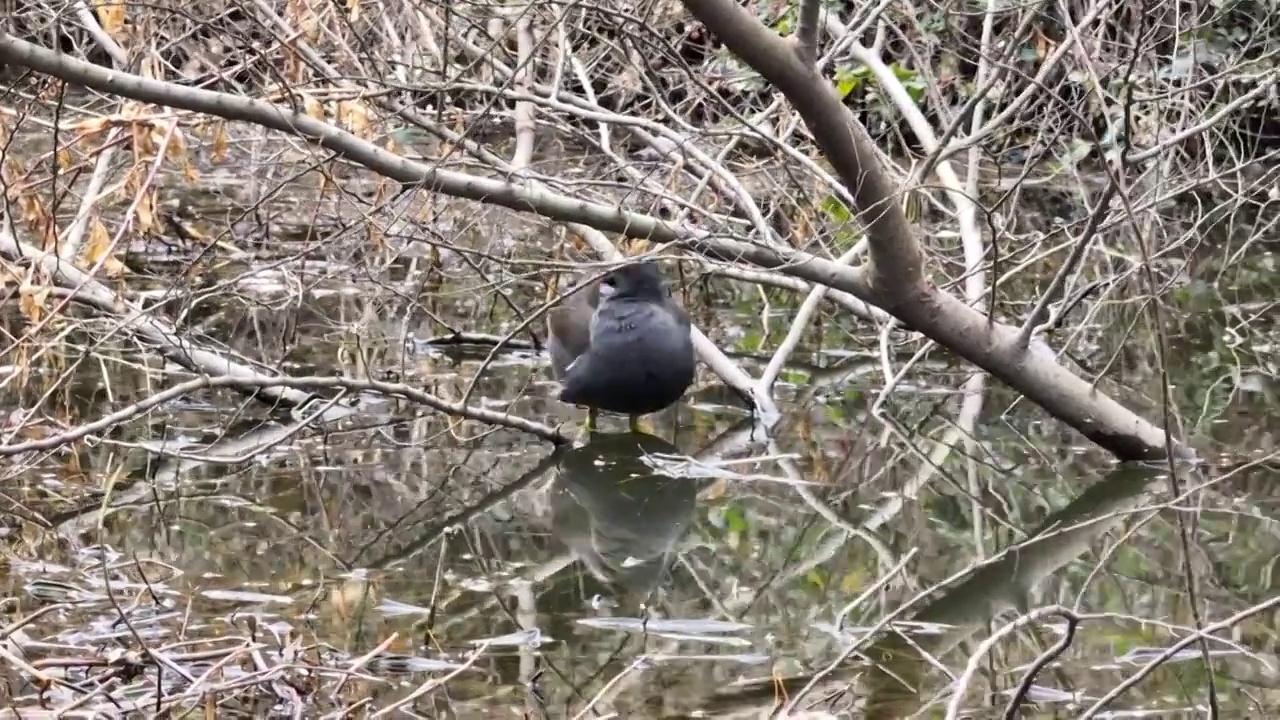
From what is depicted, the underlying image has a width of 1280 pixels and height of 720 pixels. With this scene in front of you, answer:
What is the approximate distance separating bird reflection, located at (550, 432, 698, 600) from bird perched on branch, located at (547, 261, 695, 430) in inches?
8.5

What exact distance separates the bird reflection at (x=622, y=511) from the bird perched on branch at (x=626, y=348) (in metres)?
0.22

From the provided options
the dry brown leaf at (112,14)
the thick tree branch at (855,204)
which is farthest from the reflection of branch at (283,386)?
the dry brown leaf at (112,14)

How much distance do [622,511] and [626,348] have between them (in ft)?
3.33

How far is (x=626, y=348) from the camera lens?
683 centimetres

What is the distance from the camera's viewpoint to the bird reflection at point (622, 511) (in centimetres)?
535

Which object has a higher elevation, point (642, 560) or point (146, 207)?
point (146, 207)

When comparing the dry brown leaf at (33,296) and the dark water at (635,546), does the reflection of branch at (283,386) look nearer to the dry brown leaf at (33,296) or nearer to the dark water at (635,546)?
the dark water at (635,546)

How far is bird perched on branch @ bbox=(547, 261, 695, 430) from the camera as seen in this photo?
22.3 feet

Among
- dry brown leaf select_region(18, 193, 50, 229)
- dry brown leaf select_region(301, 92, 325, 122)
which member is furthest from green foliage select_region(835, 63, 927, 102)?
dry brown leaf select_region(18, 193, 50, 229)

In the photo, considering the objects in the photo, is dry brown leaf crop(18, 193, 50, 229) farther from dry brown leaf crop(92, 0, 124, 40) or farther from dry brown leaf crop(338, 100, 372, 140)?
dry brown leaf crop(338, 100, 372, 140)

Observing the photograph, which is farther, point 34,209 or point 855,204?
point 34,209

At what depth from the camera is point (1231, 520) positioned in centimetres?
567

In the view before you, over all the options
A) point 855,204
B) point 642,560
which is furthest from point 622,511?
point 855,204

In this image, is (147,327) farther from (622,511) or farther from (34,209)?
(622,511)
